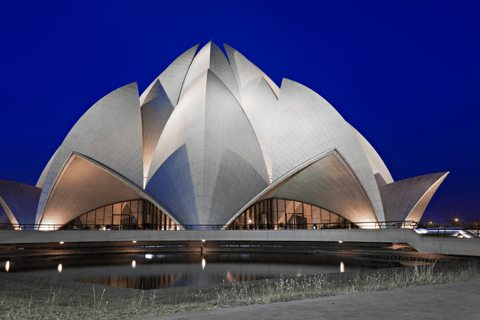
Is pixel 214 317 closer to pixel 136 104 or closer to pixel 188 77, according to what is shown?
pixel 136 104

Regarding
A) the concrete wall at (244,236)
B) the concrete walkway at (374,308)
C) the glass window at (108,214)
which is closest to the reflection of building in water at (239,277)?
the concrete walkway at (374,308)

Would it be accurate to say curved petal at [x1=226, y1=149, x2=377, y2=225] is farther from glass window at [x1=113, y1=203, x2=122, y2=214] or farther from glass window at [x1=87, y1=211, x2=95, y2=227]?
glass window at [x1=87, y1=211, x2=95, y2=227]

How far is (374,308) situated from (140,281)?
342 inches

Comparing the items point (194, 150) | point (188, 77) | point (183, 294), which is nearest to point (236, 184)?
point (194, 150)

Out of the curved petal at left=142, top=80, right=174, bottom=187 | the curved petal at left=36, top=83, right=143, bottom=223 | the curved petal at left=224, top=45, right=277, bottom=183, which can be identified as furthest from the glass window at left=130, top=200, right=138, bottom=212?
the curved petal at left=224, top=45, right=277, bottom=183

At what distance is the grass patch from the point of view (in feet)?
21.2

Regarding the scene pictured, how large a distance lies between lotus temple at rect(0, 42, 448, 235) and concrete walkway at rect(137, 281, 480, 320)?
2119 cm

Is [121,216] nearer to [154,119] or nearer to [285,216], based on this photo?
[154,119]

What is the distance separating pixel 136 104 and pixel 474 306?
31290 mm

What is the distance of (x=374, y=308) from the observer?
18.6 ft

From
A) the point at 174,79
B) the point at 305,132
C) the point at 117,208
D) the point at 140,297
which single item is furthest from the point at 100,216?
the point at 140,297

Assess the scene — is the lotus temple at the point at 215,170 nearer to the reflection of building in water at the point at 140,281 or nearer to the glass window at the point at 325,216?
the glass window at the point at 325,216

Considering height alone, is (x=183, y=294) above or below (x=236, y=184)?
below

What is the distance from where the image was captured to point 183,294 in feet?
29.6
